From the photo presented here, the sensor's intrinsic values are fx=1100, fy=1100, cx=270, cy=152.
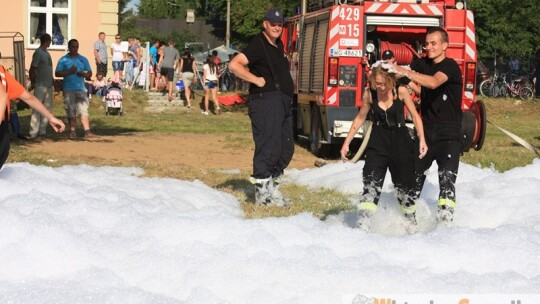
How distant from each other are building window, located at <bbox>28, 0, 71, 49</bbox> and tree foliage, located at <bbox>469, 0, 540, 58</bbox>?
17.7 meters

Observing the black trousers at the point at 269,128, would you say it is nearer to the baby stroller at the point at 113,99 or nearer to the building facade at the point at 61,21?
the baby stroller at the point at 113,99

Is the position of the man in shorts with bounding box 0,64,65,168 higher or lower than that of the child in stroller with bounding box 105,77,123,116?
higher

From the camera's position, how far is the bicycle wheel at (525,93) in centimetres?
3716

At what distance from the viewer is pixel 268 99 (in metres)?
10.9

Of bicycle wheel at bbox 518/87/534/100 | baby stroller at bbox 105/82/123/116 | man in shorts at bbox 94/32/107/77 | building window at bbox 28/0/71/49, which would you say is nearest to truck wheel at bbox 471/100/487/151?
baby stroller at bbox 105/82/123/116

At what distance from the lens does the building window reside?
105ft

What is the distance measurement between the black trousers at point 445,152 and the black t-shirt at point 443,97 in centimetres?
8

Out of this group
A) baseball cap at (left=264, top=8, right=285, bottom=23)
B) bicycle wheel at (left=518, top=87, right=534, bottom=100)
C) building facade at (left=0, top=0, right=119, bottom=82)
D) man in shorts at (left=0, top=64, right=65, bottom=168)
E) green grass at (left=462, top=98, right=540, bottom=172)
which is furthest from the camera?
bicycle wheel at (left=518, top=87, right=534, bottom=100)

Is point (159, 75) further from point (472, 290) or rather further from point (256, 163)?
point (472, 290)

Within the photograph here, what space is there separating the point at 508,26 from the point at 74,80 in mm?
28549

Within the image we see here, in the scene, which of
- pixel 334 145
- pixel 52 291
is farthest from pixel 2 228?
pixel 334 145

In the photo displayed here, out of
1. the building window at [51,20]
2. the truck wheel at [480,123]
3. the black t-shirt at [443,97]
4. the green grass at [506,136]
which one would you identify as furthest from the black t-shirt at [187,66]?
the black t-shirt at [443,97]

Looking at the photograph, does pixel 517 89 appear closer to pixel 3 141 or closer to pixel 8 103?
pixel 3 141

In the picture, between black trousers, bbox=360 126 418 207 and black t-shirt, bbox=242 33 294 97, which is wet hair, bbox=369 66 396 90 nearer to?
black trousers, bbox=360 126 418 207
